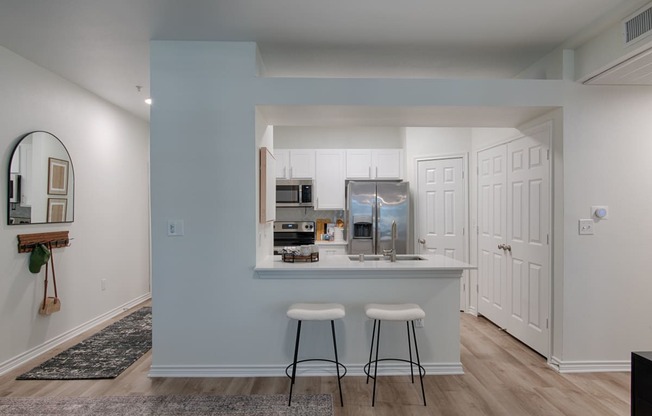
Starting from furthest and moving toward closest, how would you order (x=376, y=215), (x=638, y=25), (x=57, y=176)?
(x=376, y=215) < (x=57, y=176) < (x=638, y=25)

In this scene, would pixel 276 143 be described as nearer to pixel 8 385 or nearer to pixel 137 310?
pixel 137 310

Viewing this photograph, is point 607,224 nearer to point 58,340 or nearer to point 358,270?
point 358,270

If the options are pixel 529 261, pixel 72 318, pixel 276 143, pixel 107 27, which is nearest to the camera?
pixel 107 27

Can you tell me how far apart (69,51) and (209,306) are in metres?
2.31

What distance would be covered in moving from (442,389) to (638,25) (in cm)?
267

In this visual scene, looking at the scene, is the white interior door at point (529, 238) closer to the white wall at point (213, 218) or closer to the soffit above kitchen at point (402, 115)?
the soffit above kitchen at point (402, 115)

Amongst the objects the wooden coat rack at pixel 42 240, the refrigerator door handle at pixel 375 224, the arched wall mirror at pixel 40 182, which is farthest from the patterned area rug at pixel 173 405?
the refrigerator door handle at pixel 375 224

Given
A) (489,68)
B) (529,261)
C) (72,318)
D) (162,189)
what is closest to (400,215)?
(529,261)

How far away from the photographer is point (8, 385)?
2680 millimetres

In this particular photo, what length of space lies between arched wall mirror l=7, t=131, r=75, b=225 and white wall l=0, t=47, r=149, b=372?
2.6 inches

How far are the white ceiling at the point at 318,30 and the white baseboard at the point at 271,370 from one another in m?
2.03

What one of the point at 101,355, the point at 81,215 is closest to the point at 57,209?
the point at 81,215

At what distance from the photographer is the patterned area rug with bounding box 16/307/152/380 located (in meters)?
2.84

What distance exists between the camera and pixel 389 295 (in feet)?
9.45
